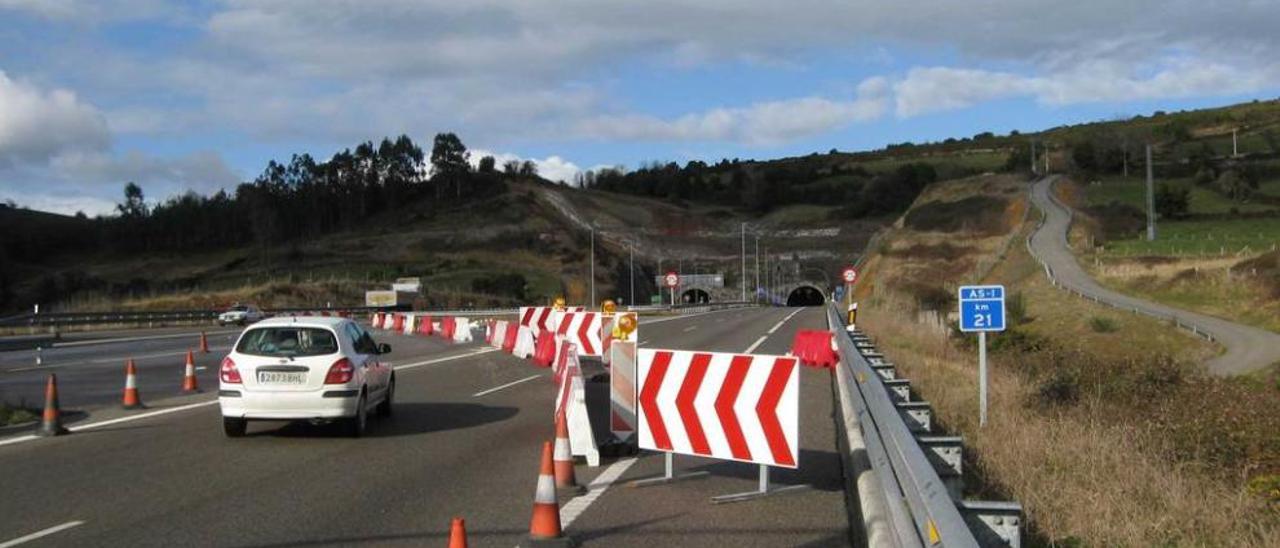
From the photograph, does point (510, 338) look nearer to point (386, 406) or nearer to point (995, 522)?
point (386, 406)

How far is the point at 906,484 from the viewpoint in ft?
21.1

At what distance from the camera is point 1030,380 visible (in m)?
20.2

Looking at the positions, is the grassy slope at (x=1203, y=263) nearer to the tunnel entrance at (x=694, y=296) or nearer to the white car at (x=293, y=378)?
the tunnel entrance at (x=694, y=296)

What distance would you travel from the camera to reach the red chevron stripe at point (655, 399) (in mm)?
10266

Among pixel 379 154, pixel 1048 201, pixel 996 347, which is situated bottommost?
pixel 996 347

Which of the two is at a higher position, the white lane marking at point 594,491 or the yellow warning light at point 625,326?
the yellow warning light at point 625,326

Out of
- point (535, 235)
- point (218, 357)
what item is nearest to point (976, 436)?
point (218, 357)

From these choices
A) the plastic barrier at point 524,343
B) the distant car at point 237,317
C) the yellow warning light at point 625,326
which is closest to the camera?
the yellow warning light at point 625,326

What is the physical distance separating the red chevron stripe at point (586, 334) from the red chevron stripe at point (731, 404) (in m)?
15.4

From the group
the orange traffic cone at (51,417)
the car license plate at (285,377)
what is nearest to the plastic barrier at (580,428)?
the car license plate at (285,377)

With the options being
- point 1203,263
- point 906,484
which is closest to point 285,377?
point 906,484

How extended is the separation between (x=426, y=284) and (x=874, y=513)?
10730 cm

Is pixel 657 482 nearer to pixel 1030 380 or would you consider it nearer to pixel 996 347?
pixel 1030 380

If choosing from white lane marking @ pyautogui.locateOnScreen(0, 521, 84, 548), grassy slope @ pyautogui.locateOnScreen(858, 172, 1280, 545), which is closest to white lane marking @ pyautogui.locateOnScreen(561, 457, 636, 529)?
grassy slope @ pyautogui.locateOnScreen(858, 172, 1280, 545)
